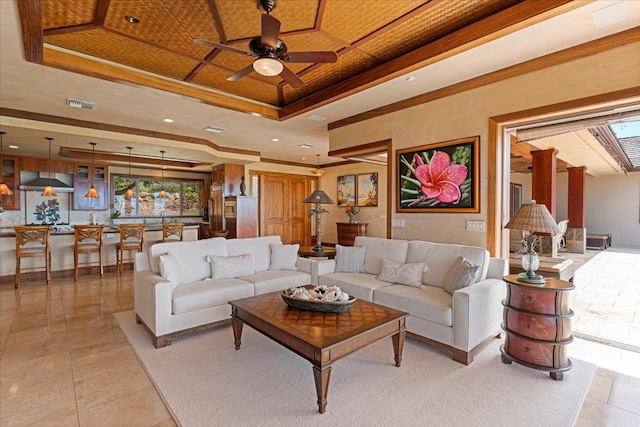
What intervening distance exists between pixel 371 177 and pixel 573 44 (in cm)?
638

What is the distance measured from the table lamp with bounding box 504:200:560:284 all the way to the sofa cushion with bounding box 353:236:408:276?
1.37m

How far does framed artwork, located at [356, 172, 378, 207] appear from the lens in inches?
359

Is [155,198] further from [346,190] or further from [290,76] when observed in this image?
[290,76]

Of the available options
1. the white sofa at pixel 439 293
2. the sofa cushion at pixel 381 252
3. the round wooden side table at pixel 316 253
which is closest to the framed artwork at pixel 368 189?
the round wooden side table at pixel 316 253

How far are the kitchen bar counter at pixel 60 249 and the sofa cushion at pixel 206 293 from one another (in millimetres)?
1667

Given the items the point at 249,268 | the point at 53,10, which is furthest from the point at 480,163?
the point at 53,10

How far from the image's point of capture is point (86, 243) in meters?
6.29

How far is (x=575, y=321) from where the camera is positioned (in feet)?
12.3

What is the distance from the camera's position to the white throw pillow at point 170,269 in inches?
131

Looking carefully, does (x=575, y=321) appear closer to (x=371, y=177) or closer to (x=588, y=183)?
(x=371, y=177)

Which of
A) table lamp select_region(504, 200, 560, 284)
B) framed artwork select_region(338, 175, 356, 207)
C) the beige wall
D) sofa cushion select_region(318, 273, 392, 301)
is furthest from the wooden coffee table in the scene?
framed artwork select_region(338, 175, 356, 207)

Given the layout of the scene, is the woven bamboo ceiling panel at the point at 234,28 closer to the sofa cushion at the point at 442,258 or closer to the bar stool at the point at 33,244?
the sofa cushion at the point at 442,258

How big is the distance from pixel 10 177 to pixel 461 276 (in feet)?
31.4

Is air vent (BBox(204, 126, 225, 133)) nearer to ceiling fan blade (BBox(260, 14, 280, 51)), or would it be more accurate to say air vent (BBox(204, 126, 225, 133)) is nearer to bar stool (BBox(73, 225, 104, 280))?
bar stool (BBox(73, 225, 104, 280))
